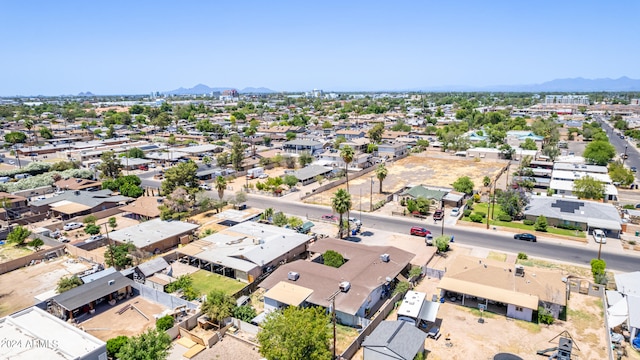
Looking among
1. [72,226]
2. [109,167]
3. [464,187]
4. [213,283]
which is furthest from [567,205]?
[109,167]

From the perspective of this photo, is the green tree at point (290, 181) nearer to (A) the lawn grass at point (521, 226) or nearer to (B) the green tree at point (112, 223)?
(B) the green tree at point (112, 223)

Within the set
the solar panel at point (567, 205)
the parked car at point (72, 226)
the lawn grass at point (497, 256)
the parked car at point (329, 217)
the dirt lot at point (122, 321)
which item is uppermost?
the solar panel at point (567, 205)

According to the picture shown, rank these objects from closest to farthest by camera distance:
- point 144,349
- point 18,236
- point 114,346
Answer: point 144,349 < point 114,346 < point 18,236

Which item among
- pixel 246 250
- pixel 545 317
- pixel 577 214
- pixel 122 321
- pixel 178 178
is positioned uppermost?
pixel 178 178

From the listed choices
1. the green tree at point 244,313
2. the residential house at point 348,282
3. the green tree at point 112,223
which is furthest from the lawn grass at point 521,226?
the green tree at point 112,223

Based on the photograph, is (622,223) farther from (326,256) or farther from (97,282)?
(97,282)

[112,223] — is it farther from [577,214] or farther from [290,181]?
[577,214]
